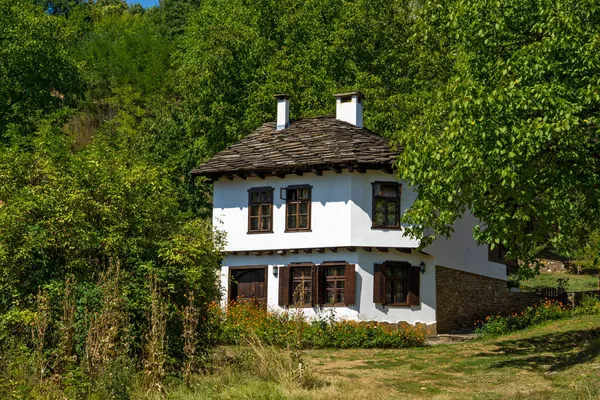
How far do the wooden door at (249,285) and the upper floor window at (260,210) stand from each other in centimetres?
151

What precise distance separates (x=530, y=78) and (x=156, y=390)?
10796mm

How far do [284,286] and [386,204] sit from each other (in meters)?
4.61

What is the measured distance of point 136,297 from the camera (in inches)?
721

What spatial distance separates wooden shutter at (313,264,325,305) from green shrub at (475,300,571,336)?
5378 mm

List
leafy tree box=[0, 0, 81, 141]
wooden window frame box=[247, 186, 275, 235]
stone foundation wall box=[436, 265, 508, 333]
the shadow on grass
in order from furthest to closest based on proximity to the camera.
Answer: leafy tree box=[0, 0, 81, 141], wooden window frame box=[247, 186, 275, 235], stone foundation wall box=[436, 265, 508, 333], the shadow on grass

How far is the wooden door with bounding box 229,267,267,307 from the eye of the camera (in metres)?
33.2

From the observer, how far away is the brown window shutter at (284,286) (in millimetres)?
32250

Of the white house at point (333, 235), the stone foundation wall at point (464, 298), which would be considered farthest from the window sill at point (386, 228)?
the stone foundation wall at point (464, 298)

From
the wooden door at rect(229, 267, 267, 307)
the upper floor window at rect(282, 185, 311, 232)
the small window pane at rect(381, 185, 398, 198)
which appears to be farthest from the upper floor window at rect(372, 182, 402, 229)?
the wooden door at rect(229, 267, 267, 307)

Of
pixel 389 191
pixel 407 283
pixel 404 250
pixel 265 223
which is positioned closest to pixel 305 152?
pixel 265 223

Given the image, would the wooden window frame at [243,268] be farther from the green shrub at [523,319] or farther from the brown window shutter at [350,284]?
the green shrub at [523,319]

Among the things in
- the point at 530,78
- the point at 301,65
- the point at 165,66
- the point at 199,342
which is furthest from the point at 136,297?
the point at 165,66

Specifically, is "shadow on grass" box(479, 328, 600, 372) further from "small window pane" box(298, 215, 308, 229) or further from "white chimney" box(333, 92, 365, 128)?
"white chimney" box(333, 92, 365, 128)

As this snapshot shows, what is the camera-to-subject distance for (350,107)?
117 ft
